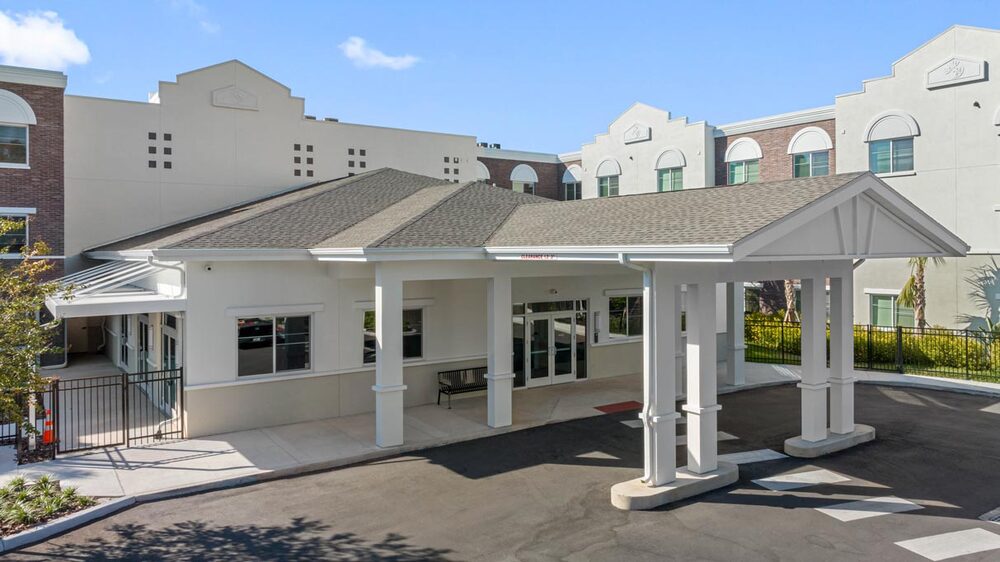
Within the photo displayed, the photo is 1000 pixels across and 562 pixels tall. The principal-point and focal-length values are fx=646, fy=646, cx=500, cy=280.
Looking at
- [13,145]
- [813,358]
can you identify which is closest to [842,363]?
[813,358]

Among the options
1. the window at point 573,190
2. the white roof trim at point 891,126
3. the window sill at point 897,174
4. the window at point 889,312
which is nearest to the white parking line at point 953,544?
the window at point 889,312

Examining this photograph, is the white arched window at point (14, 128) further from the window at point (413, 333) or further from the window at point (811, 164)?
the window at point (811, 164)

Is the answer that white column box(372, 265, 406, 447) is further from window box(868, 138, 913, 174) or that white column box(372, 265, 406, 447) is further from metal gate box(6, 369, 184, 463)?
window box(868, 138, 913, 174)

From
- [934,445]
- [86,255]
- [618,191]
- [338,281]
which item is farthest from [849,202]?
[618,191]

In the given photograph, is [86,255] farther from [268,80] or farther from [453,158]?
[453,158]

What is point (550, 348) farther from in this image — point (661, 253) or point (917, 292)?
point (917, 292)

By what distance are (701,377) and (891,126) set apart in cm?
2032

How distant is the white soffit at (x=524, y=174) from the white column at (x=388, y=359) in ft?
87.8

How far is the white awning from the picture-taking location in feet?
38.3

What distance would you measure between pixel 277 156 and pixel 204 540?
57.8 feet

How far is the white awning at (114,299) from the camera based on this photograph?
11.7 metres

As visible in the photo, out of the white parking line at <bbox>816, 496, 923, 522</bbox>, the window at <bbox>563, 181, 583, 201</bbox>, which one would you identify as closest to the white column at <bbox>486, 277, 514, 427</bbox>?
the white parking line at <bbox>816, 496, 923, 522</bbox>

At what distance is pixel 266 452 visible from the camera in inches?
465

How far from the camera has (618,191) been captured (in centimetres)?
3666
